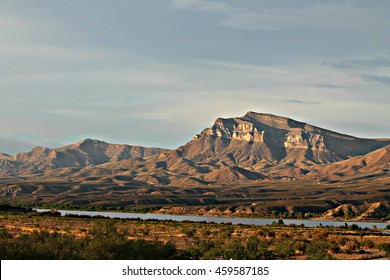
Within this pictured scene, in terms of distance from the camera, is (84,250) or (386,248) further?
(386,248)

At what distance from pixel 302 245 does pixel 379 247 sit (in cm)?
665

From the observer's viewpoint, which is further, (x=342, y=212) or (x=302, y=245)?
(x=342, y=212)

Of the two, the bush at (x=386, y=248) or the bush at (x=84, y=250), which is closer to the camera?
the bush at (x=84, y=250)

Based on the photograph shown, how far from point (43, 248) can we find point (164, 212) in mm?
148003

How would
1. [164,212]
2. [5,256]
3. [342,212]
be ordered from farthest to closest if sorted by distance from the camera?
[164,212] → [342,212] → [5,256]

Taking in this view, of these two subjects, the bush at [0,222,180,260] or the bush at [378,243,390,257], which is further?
the bush at [378,243,390,257]

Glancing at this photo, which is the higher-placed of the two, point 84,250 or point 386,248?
point 84,250

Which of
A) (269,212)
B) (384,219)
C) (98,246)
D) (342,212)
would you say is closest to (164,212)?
(269,212)

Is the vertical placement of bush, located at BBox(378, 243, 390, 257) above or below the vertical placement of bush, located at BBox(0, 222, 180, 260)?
below

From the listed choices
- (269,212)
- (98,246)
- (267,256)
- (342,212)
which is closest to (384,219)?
(342,212)

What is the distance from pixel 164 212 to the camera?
178 metres

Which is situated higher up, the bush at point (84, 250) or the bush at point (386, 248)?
the bush at point (84, 250)
